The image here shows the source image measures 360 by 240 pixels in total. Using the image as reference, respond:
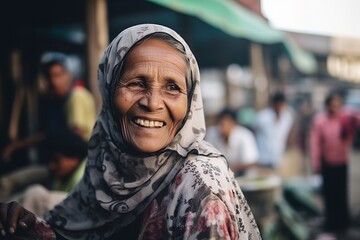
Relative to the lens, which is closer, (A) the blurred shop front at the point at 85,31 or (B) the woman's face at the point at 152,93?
(B) the woman's face at the point at 152,93

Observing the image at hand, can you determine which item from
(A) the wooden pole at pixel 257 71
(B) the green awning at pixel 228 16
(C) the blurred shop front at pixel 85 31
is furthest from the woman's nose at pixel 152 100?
(A) the wooden pole at pixel 257 71

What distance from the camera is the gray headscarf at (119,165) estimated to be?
1.90 m

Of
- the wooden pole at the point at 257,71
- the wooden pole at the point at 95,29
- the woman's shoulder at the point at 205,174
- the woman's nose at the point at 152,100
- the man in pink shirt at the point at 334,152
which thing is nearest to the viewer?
the woman's shoulder at the point at 205,174

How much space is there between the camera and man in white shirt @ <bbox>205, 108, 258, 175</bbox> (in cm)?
607

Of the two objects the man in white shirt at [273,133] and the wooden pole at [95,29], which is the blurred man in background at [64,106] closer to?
the wooden pole at [95,29]

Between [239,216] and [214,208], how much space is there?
18 cm

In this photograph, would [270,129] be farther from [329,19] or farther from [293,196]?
[329,19]

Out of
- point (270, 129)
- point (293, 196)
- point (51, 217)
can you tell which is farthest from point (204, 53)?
point (51, 217)

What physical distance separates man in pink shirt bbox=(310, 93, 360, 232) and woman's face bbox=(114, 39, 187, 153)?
18.3 ft

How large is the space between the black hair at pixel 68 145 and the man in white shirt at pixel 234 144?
2.52m

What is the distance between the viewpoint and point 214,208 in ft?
5.41

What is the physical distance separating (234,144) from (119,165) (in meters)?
4.26

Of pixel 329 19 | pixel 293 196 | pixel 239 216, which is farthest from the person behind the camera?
pixel 293 196

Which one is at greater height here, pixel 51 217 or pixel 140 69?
pixel 140 69
